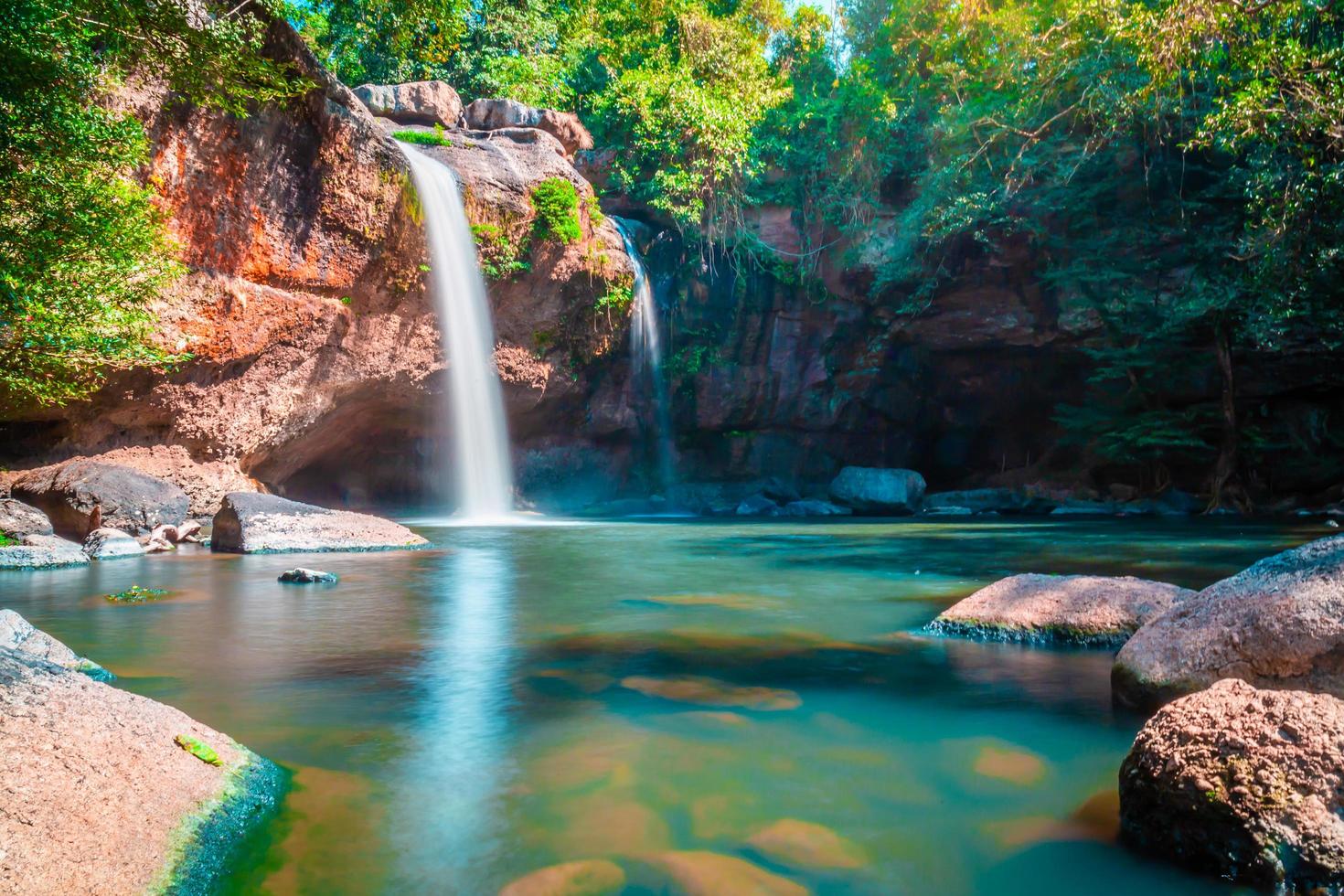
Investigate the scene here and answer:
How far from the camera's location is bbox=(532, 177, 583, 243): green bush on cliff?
1828cm

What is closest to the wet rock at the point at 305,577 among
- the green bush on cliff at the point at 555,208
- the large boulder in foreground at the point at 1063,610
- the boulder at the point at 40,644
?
the boulder at the point at 40,644

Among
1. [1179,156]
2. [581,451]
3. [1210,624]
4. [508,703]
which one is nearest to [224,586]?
[508,703]

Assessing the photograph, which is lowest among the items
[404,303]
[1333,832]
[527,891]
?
[527,891]

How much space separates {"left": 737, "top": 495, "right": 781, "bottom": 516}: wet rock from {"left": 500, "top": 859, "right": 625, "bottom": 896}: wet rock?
19387 mm

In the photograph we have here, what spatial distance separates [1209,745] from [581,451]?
21.0 m

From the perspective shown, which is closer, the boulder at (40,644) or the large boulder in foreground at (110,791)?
the large boulder in foreground at (110,791)

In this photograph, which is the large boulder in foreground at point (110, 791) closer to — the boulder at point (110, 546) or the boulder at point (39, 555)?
the boulder at point (39, 555)

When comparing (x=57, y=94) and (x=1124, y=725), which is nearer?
(x=1124, y=725)

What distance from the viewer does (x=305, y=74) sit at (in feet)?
44.4

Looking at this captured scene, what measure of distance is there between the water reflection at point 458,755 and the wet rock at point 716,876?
1.69 feet

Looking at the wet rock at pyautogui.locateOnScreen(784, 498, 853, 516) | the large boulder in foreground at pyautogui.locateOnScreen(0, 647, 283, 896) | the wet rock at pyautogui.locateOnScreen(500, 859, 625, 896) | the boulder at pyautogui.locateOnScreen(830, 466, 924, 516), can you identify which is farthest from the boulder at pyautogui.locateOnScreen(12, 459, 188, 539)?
the boulder at pyautogui.locateOnScreen(830, 466, 924, 516)

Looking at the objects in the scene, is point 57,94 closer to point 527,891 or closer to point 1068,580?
point 527,891

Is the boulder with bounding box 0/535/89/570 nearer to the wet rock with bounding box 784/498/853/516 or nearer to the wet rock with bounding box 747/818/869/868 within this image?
the wet rock with bounding box 747/818/869/868

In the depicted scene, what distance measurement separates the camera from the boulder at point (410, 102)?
64.3ft
